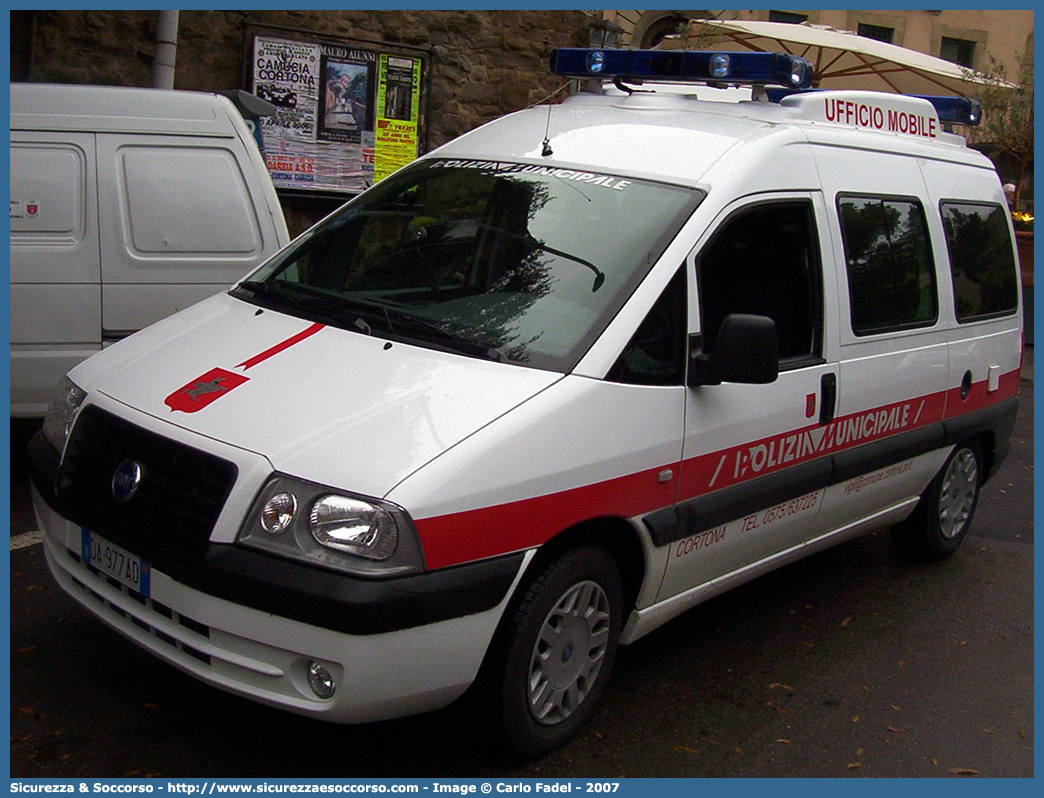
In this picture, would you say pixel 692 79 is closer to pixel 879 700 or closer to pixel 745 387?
pixel 745 387

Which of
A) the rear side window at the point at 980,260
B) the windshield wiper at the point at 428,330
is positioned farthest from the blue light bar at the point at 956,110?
the windshield wiper at the point at 428,330

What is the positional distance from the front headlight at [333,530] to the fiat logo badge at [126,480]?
44 cm

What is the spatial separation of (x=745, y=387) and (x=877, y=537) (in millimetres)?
2869

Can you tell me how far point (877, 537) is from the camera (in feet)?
21.5

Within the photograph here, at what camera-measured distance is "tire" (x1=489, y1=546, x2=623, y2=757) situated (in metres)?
3.44

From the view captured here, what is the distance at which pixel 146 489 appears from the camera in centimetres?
333

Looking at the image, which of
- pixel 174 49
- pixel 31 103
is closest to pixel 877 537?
pixel 31 103

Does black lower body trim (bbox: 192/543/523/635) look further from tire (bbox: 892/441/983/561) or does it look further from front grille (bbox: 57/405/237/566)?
tire (bbox: 892/441/983/561)

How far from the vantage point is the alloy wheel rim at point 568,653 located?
11.8 ft

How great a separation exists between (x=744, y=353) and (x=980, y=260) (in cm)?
268

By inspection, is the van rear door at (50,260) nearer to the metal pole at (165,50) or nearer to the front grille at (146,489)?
the front grille at (146,489)

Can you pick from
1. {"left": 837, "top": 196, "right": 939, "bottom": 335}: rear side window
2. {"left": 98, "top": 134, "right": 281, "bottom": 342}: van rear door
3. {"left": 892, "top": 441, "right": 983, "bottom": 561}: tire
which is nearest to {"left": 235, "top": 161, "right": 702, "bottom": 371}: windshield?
{"left": 837, "top": 196, "right": 939, "bottom": 335}: rear side window

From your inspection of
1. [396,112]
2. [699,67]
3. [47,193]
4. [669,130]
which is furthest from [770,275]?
[396,112]

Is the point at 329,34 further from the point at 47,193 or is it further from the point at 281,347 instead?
the point at 281,347
